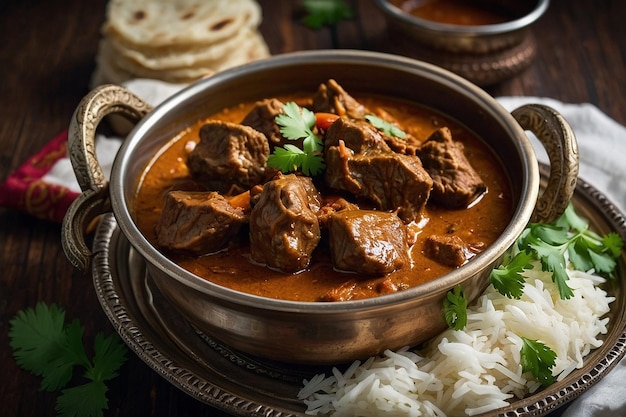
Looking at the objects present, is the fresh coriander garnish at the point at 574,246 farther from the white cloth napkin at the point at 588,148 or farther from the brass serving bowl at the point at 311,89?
the white cloth napkin at the point at 588,148

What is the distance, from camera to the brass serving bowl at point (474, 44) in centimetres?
603

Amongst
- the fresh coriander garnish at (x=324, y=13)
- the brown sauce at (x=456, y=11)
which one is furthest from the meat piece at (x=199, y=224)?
the fresh coriander garnish at (x=324, y=13)

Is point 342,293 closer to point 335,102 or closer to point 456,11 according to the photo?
point 335,102

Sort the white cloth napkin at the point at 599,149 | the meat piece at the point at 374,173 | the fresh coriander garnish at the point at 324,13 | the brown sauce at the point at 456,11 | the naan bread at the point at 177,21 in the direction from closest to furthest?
the meat piece at the point at 374,173, the white cloth napkin at the point at 599,149, the naan bread at the point at 177,21, the brown sauce at the point at 456,11, the fresh coriander garnish at the point at 324,13

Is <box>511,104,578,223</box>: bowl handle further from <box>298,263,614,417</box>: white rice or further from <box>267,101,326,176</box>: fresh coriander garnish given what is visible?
<box>267,101,326,176</box>: fresh coriander garnish

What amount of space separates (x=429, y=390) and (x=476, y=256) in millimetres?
595

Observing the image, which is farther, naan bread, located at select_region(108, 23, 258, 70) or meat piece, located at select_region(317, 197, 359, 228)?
naan bread, located at select_region(108, 23, 258, 70)

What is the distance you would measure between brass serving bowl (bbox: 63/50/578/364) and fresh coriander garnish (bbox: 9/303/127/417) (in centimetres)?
48

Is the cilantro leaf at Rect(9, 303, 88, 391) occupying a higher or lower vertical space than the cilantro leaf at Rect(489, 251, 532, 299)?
lower

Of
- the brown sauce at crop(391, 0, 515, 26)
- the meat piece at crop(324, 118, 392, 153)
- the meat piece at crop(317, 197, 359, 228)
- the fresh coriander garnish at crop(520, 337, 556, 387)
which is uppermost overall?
the meat piece at crop(324, 118, 392, 153)

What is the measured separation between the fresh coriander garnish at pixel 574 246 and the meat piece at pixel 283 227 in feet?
3.82

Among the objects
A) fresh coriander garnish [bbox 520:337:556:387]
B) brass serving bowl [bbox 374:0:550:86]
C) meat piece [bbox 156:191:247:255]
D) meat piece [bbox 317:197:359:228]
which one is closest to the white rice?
fresh coriander garnish [bbox 520:337:556:387]

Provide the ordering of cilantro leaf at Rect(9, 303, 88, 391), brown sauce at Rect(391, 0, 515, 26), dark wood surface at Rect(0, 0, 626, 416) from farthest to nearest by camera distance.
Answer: brown sauce at Rect(391, 0, 515, 26)
dark wood surface at Rect(0, 0, 626, 416)
cilantro leaf at Rect(9, 303, 88, 391)

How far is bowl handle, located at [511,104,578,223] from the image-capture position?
3.98 meters
